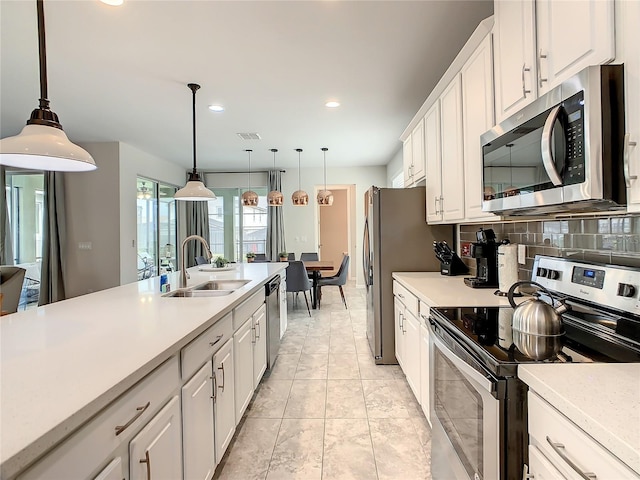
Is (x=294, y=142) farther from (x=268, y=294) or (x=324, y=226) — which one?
(x=324, y=226)

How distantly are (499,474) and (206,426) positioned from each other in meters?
1.17

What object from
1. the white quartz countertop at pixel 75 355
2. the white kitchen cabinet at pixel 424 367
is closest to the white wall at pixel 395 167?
the white kitchen cabinet at pixel 424 367

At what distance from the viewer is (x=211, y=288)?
2928mm

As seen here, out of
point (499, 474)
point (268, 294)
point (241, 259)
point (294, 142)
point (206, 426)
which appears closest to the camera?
point (499, 474)

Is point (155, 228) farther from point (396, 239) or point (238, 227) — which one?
point (396, 239)

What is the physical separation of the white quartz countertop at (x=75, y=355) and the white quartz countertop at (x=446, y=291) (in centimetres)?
116

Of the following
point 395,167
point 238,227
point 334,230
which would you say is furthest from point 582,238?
point 334,230

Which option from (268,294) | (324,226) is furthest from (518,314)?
(324,226)

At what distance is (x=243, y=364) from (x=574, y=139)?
2.02 meters

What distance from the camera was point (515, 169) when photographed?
157 centimetres

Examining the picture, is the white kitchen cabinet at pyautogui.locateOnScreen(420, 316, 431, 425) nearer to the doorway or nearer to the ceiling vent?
the ceiling vent

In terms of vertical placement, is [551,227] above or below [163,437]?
above

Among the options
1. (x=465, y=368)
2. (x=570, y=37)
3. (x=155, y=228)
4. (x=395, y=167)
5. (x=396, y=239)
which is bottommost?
(x=465, y=368)

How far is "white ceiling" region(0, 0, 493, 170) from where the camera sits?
88.4 inches
